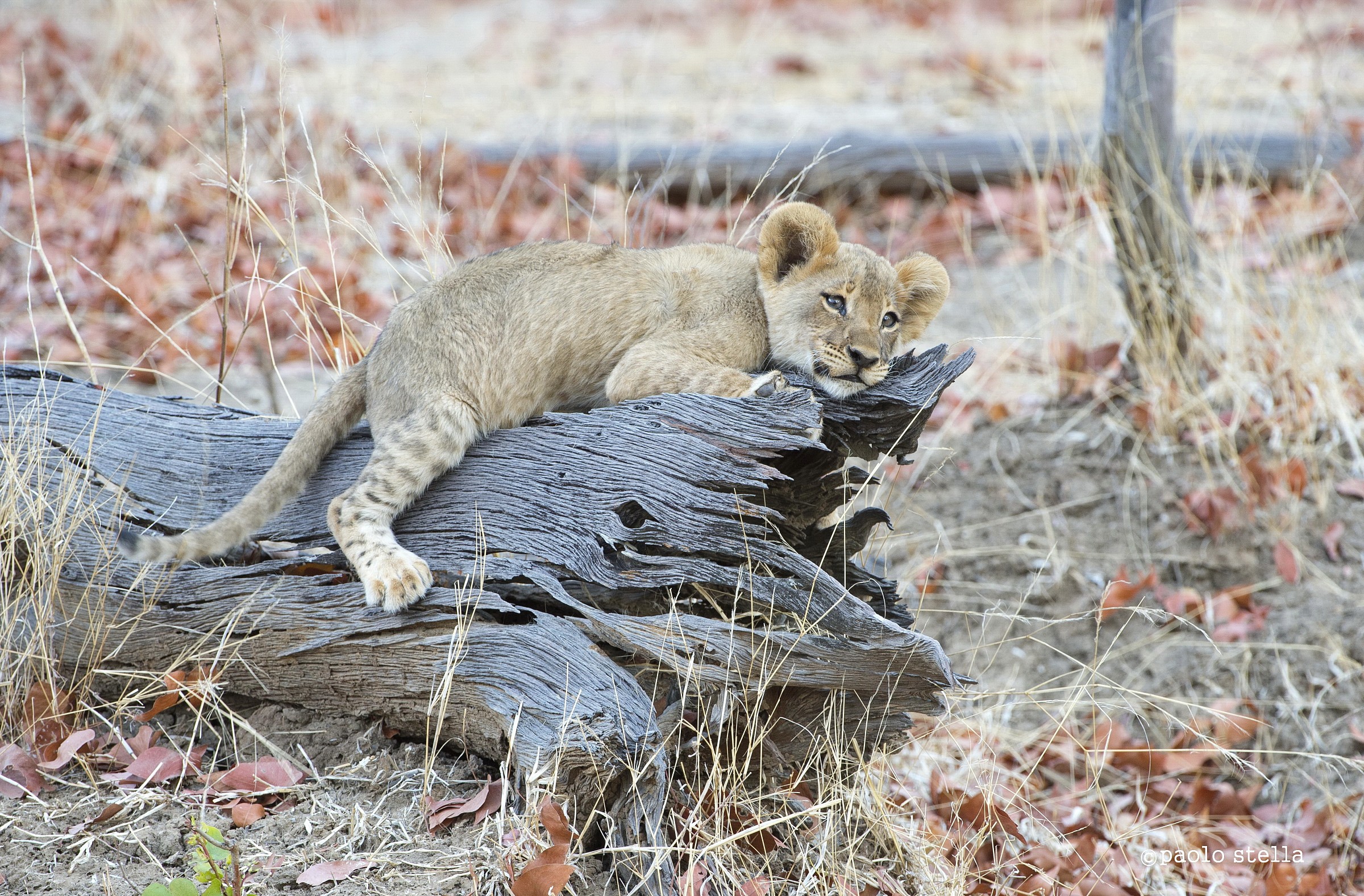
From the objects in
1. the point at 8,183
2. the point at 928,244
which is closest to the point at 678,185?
the point at 928,244

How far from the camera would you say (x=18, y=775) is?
3557 mm

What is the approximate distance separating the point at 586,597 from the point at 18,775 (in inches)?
70.6

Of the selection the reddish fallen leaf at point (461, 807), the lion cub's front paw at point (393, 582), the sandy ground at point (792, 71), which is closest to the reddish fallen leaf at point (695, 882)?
the reddish fallen leaf at point (461, 807)

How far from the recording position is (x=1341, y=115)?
9820 millimetres

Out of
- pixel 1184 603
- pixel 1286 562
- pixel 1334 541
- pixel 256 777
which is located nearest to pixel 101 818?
pixel 256 777

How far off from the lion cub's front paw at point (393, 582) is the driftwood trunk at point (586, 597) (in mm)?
50

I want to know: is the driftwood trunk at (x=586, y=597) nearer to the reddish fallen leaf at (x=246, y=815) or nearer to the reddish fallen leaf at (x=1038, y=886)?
the reddish fallen leaf at (x=246, y=815)

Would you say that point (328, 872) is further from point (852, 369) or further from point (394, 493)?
point (852, 369)

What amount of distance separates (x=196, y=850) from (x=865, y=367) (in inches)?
94.1

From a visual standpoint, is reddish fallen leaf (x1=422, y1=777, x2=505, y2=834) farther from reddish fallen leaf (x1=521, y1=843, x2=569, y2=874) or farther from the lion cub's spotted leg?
the lion cub's spotted leg

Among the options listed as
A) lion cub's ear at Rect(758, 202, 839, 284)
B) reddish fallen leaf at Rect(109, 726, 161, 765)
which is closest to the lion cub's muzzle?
lion cub's ear at Rect(758, 202, 839, 284)

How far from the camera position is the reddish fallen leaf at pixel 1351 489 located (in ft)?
19.5

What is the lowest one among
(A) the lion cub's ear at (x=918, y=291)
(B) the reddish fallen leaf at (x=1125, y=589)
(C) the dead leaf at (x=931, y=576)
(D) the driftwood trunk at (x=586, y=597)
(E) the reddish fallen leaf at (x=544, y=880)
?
(C) the dead leaf at (x=931, y=576)

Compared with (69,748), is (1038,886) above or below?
below
